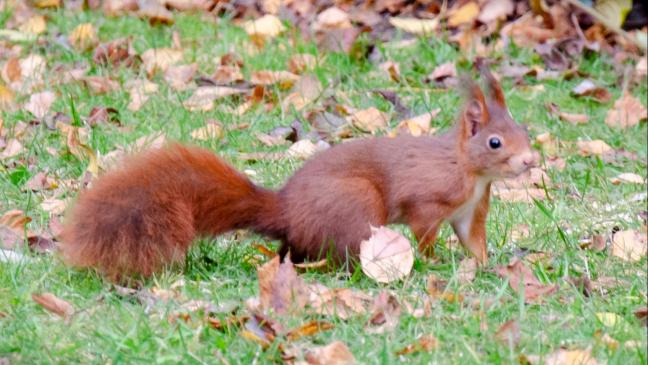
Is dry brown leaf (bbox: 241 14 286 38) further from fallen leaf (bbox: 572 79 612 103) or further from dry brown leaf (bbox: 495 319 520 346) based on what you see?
dry brown leaf (bbox: 495 319 520 346)

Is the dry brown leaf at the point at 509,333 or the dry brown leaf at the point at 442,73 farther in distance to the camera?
the dry brown leaf at the point at 442,73

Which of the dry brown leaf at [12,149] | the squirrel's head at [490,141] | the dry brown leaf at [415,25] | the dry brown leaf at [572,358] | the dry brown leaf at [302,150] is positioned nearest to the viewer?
the dry brown leaf at [572,358]

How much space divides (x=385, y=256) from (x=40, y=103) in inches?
77.6

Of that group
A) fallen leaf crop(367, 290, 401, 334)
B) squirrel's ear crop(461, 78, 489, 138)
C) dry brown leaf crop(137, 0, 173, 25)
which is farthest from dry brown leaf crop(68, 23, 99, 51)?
fallen leaf crop(367, 290, 401, 334)

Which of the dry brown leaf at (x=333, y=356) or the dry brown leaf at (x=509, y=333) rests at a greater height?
the dry brown leaf at (x=333, y=356)

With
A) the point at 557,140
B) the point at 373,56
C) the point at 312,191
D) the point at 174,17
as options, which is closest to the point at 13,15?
the point at 174,17

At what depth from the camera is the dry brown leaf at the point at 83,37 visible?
5.02m

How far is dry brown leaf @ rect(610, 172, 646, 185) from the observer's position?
384cm

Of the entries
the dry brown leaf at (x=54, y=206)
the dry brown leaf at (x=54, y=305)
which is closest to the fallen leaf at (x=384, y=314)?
the dry brown leaf at (x=54, y=305)

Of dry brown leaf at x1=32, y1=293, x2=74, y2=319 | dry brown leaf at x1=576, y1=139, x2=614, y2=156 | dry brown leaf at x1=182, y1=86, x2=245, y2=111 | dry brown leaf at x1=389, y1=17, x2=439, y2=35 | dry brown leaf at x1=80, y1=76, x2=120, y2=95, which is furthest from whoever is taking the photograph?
dry brown leaf at x1=389, y1=17, x2=439, y2=35

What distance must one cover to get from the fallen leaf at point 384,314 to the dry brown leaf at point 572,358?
1.08 feet

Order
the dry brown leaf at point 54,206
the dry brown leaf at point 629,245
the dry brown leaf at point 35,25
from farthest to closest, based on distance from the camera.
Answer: the dry brown leaf at point 35,25 < the dry brown leaf at point 54,206 < the dry brown leaf at point 629,245

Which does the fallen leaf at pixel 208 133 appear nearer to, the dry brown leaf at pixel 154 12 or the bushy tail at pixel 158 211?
the bushy tail at pixel 158 211

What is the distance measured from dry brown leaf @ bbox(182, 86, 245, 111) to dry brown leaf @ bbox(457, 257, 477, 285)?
1732 millimetres
